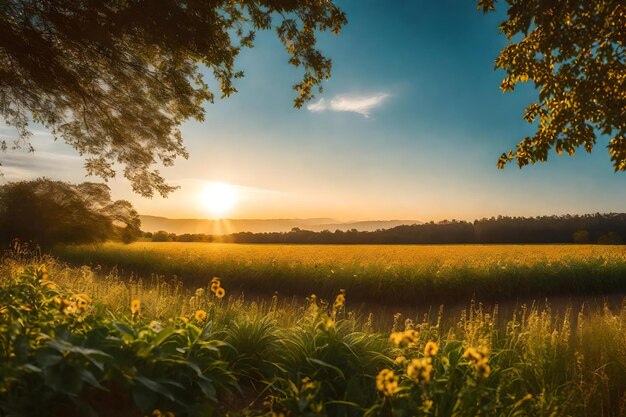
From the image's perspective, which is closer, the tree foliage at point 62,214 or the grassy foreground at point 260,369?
the grassy foreground at point 260,369

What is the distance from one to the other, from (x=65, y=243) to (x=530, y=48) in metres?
26.1

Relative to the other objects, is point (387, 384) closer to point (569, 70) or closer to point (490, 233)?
point (569, 70)

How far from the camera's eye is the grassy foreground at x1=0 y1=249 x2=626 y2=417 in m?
3.55

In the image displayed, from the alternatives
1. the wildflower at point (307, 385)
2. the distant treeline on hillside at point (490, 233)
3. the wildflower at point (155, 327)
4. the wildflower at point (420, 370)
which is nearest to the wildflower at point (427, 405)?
the wildflower at point (420, 370)

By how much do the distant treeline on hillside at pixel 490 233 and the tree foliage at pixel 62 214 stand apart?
26141 millimetres

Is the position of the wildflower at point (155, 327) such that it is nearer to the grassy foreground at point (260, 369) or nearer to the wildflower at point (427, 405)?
the grassy foreground at point (260, 369)

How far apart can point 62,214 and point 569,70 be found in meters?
26.5

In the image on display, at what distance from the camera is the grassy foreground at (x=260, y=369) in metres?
3.55

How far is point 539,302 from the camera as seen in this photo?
49.3 ft

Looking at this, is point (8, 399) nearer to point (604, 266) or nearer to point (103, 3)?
point (103, 3)

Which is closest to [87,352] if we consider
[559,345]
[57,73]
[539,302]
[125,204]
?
[559,345]

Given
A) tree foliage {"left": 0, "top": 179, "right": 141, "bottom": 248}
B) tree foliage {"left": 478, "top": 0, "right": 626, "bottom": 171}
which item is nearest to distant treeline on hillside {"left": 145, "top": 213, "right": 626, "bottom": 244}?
tree foliage {"left": 0, "top": 179, "right": 141, "bottom": 248}

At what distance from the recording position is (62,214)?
26.5 meters

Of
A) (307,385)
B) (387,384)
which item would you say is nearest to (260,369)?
(307,385)
